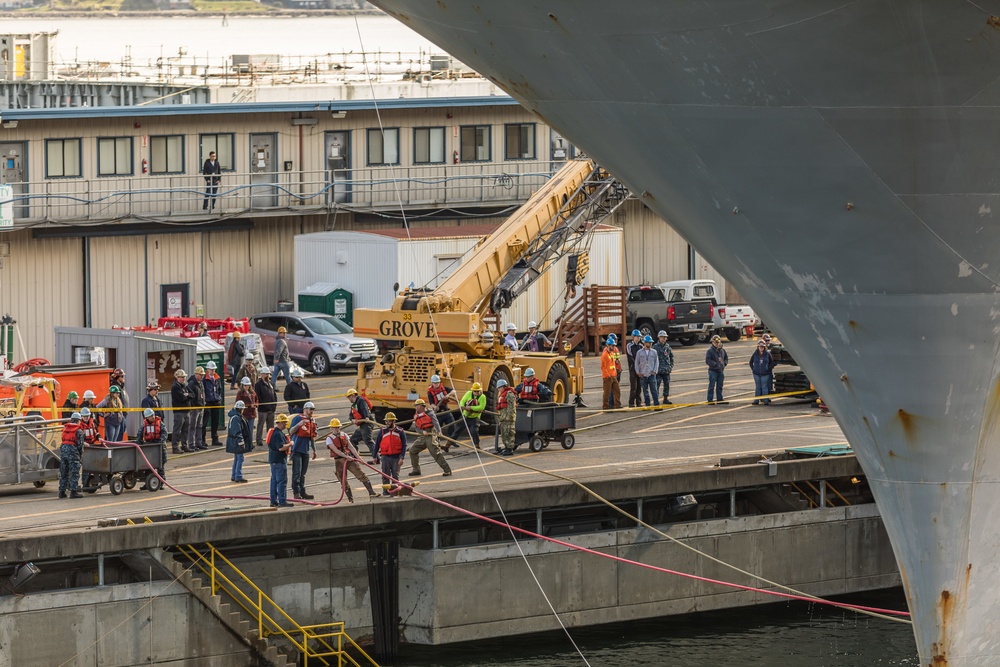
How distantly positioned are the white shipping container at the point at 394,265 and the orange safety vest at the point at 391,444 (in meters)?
17.5

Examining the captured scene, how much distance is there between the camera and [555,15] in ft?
43.8

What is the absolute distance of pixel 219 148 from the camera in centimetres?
4544

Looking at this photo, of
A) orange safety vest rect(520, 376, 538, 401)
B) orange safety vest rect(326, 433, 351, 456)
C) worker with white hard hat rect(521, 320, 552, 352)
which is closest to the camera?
orange safety vest rect(326, 433, 351, 456)

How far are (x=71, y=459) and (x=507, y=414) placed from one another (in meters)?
7.23

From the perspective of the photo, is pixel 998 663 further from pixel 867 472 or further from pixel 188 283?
pixel 188 283

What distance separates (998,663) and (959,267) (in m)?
3.72

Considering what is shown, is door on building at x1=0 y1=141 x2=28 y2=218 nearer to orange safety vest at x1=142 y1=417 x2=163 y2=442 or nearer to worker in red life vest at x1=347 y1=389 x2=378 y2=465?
worker in red life vest at x1=347 y1=389 x2=378 y2=465

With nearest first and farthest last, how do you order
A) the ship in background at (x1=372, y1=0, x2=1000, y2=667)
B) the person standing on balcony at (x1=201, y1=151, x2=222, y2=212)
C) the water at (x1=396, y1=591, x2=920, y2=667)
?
the ship in background at (x1=372, y1=0, x2=1000, y2=667)
the water at (x1=396, y1=591, x2=920, y2=667)
the person standing on balcony at (x1=201, y1=151, x2=222, y2=212)

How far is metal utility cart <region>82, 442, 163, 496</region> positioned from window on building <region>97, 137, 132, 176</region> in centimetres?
1933

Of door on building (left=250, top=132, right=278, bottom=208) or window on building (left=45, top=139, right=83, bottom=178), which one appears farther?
door on building (left=250, top=132, right=278, bottom=208)

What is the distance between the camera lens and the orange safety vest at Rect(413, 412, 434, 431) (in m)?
26.1

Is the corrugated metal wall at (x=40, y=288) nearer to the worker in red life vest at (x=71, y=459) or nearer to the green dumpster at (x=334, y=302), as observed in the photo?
the green dumpster at (x=334, y=302)

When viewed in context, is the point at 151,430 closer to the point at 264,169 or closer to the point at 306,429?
the point at 306,429

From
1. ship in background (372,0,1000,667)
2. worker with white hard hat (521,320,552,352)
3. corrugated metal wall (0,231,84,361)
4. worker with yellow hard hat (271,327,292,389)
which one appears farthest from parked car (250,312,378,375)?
ship in background (372,0,1000,667)
